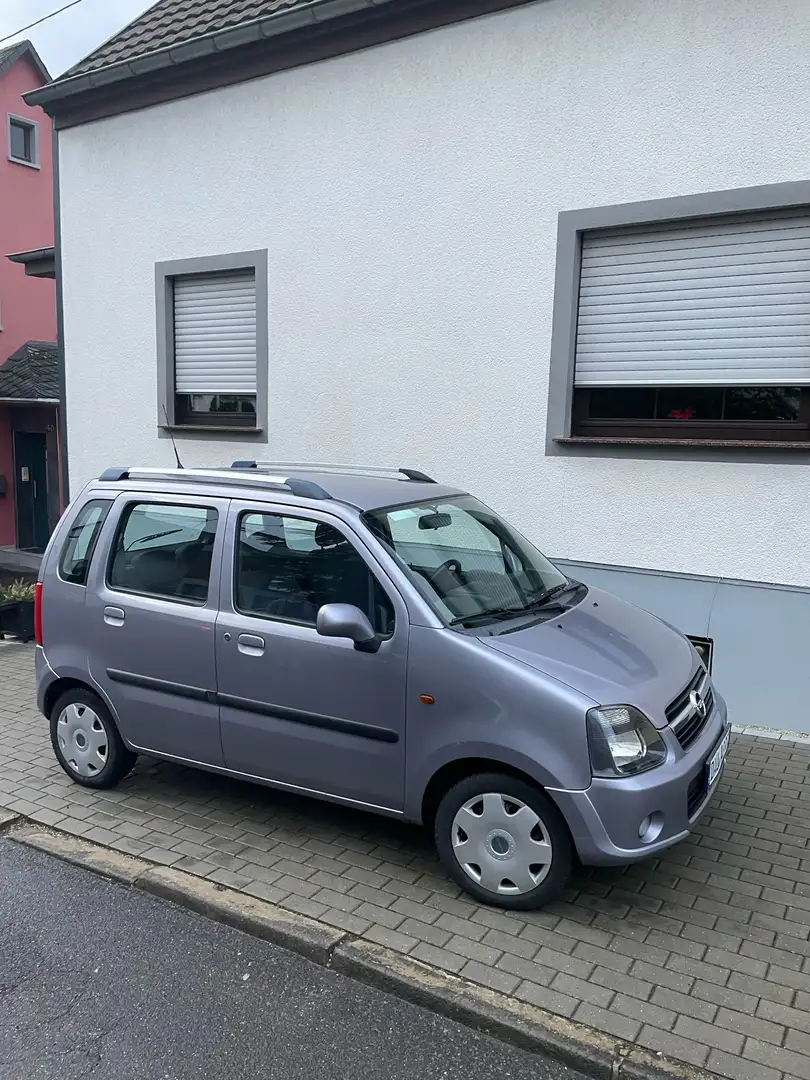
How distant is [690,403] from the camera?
634 cm

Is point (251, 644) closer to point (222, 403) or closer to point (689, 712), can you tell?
point (689, 712)

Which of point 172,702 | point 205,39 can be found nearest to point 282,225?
point 205,39

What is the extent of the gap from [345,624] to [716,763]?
1.82 metres

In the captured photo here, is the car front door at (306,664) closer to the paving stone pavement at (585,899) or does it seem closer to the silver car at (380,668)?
the silver car at (380,668)

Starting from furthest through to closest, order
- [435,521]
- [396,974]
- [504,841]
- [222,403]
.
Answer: [222,403]
[435,521]
[504,841]
[396,974]

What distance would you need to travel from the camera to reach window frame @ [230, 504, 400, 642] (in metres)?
3.94

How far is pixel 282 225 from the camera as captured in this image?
8055 millimetres

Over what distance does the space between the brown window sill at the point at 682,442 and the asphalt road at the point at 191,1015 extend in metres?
4.26

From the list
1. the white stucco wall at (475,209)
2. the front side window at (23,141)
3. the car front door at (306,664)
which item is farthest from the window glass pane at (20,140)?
the car front door at (306,664)

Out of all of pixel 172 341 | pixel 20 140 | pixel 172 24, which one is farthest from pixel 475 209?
pixel 20 140

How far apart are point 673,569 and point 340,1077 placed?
4366mm

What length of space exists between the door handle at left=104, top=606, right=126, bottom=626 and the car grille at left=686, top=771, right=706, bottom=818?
300cm

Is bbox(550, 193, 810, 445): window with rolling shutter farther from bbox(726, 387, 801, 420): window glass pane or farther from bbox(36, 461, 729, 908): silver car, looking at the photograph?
bbox(36, 461, 729, 908): silver car

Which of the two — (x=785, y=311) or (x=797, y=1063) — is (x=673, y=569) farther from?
(x=797, y=1063)
